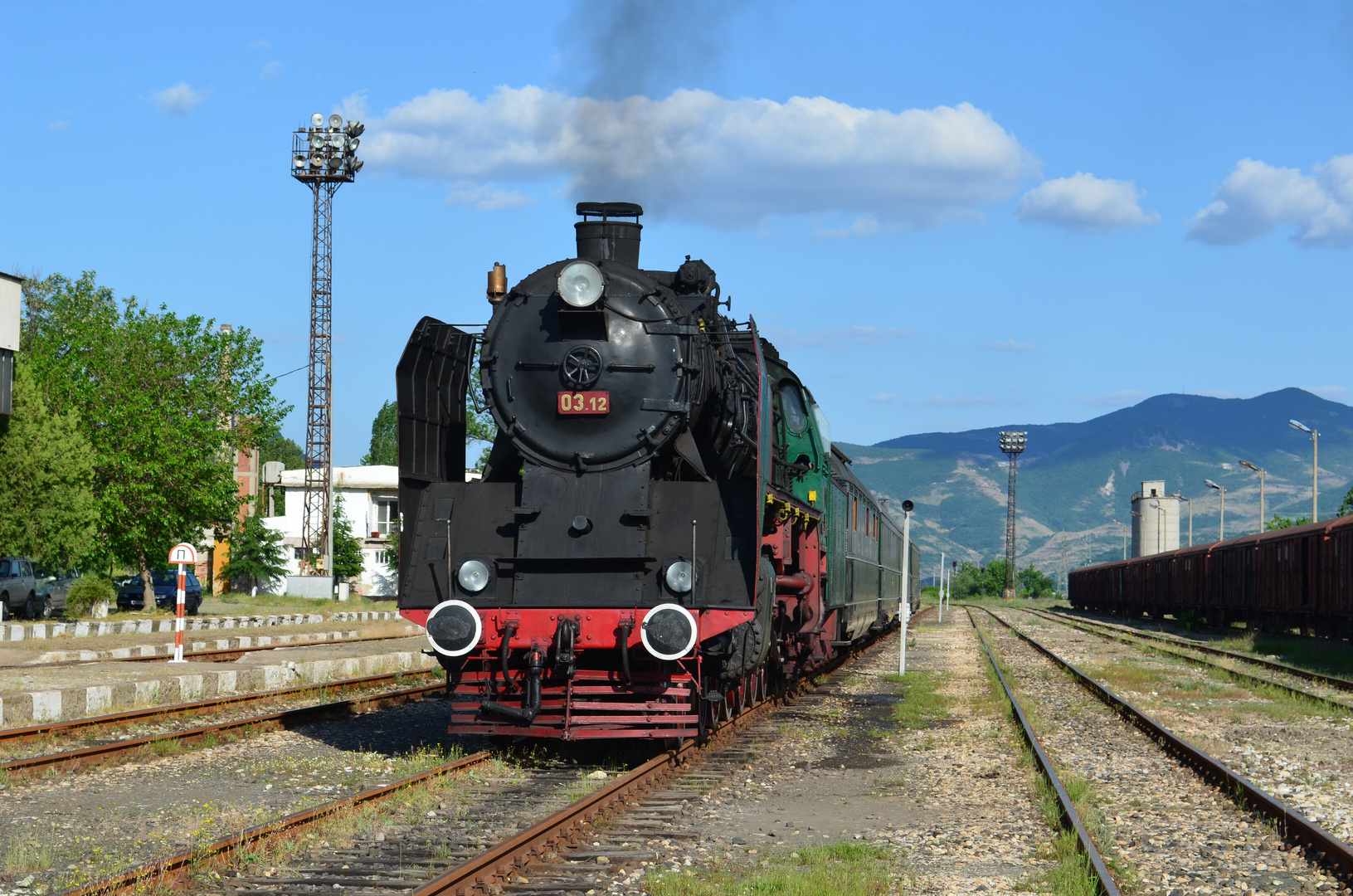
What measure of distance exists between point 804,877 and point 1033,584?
433 ft

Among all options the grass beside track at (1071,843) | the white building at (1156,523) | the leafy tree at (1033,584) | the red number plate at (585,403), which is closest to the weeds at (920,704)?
the grass beside track at (1071,843)

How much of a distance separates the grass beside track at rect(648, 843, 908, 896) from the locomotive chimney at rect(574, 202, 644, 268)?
5251mm

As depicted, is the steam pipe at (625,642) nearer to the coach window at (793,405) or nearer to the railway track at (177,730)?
the railway track at (177,730)

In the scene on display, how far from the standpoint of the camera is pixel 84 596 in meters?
33.1

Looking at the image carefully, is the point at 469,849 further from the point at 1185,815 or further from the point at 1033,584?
the point at 1033,584

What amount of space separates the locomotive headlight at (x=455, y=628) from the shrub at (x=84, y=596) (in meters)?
27.3

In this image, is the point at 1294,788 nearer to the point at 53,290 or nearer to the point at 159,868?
the point at 159,868

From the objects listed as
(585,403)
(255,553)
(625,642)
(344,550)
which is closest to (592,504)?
(585,403)

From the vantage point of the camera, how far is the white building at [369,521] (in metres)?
65.3

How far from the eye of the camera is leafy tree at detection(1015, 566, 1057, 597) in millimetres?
131100

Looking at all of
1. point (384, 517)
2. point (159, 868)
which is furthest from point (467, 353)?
point (384, 517)

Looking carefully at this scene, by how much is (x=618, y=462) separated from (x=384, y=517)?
2357 inches

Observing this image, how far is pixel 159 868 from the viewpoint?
6246 millimetres

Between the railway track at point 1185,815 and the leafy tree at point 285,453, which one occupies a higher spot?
the leafy tree at point 285,453
